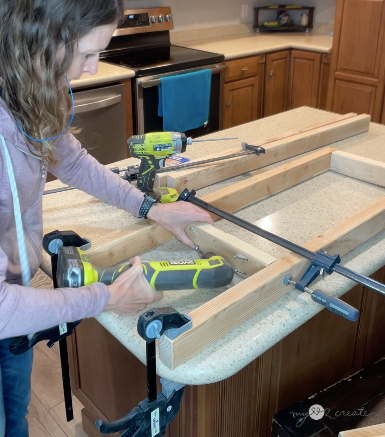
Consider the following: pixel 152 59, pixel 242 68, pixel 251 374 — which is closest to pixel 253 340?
pixel 251 374

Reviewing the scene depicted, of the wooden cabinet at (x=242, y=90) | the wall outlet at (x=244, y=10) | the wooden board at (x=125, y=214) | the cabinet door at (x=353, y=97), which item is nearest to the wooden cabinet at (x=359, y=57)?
the cabinet door at (x=353, y=97)

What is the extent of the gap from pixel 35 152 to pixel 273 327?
55 cm

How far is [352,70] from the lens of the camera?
3871 millimetres

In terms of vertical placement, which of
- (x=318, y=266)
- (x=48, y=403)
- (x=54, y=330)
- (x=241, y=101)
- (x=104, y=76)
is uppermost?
(x=104, y=76)

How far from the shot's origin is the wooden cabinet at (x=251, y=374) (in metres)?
1.16

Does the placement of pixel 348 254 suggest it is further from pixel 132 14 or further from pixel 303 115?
pixel 132 14

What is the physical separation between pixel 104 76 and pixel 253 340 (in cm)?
226

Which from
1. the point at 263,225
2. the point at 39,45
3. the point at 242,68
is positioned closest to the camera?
the point at 39,45

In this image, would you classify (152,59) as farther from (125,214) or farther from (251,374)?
(251,374)

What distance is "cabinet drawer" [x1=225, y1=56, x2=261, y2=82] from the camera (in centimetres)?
369

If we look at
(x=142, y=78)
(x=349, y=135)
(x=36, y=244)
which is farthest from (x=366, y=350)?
(x=142, y=78)

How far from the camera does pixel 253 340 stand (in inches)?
36.0

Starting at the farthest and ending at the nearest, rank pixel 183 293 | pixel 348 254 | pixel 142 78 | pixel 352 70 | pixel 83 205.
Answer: pixel 352 70, pixel 142 78, pixel 83 205, pixel 348 254, pixel 183 293

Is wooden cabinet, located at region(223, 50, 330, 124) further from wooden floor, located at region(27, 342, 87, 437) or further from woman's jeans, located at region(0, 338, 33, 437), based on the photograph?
woman's jeans, located at region(0, 338, 33, 437)
